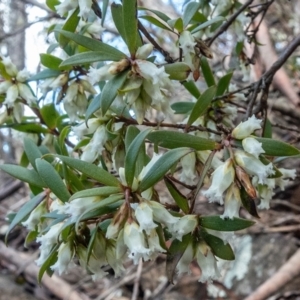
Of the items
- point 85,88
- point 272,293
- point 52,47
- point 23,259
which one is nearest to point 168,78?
point 85,88

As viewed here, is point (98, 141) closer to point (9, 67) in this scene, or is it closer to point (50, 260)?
point (50, 260)

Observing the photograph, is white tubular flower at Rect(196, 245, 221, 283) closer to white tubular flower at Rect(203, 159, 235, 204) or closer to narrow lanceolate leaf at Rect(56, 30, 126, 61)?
white tubular flower at Rect(203, 159, 235, 204)

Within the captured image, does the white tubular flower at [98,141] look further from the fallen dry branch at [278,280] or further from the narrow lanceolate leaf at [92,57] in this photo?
the fallen dry branch at [278,280]

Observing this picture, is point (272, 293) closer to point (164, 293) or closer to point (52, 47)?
point (164, 293)

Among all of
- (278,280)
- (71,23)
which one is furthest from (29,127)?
(278,280)

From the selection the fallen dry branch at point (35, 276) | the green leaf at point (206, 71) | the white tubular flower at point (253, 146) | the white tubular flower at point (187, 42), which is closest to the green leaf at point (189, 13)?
the white tubular flower at point (187, 42)

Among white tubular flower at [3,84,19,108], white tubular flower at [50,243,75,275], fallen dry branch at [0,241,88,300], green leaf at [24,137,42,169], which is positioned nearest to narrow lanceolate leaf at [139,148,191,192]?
white tubular flower at [50,243,75,275]
